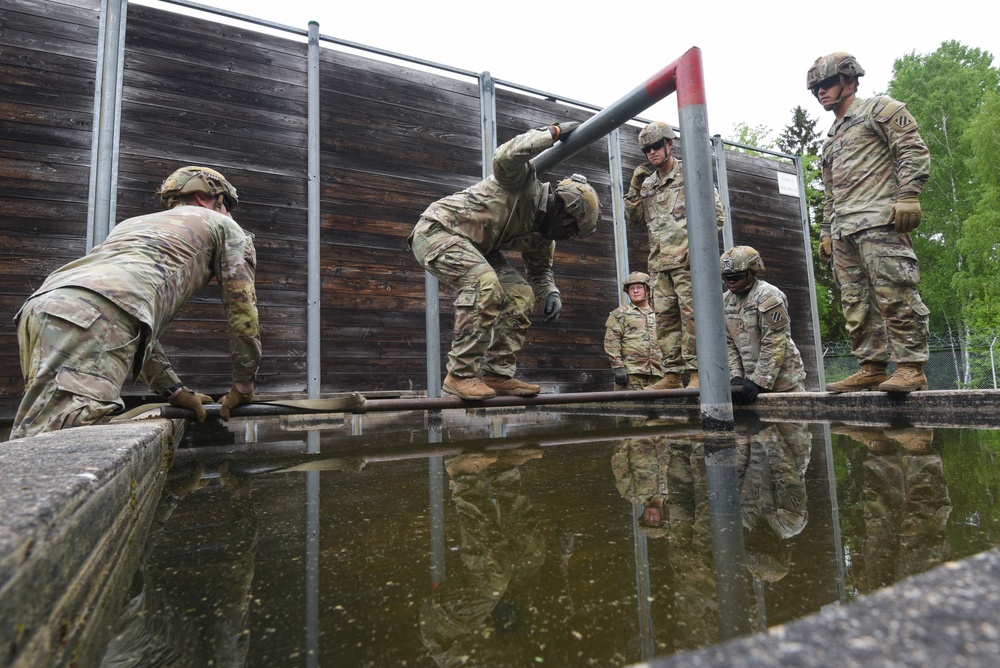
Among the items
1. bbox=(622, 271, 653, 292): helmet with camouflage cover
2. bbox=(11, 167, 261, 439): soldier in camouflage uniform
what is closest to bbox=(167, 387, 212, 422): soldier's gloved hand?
bbox=(11, 167, 261, 439): soldier in camouflage uniform

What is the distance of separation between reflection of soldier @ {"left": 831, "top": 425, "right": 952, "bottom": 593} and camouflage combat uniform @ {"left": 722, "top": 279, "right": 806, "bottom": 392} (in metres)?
Answer: 1.99

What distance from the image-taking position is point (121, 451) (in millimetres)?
860

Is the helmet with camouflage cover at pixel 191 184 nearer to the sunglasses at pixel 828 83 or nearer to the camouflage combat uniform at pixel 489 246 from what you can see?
the camouflage combat uniform at pixel 489 246

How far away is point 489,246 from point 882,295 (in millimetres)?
1976

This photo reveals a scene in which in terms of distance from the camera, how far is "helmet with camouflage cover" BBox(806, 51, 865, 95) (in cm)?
300

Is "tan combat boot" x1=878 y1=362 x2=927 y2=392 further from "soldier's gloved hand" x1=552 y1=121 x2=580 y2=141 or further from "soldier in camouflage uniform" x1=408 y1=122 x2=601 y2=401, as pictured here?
"soldier's gloved hand" x1=552 y1=121 x2=580 y2=141

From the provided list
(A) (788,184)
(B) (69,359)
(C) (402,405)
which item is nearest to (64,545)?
(B) (69,359)

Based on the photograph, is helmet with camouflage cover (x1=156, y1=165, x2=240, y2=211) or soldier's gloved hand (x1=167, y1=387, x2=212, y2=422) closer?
soldier's gloved hand (x1=167, y1=387, x2=212, y2=422)

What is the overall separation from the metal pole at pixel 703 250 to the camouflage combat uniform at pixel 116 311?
71.5 inches

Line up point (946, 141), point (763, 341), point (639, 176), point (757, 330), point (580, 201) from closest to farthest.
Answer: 1. point (580, 201)
2. point (763, 341)
3. point (757, 330)
4. point (639, 176)
5. point (946, 141)

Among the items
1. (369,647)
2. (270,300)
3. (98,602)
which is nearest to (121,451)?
(98,602)

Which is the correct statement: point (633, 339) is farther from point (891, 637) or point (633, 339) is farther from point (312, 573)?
point (891, 637)

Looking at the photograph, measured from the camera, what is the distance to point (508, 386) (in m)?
3.00

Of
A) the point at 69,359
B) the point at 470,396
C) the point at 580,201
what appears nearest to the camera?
the point at 69,359
